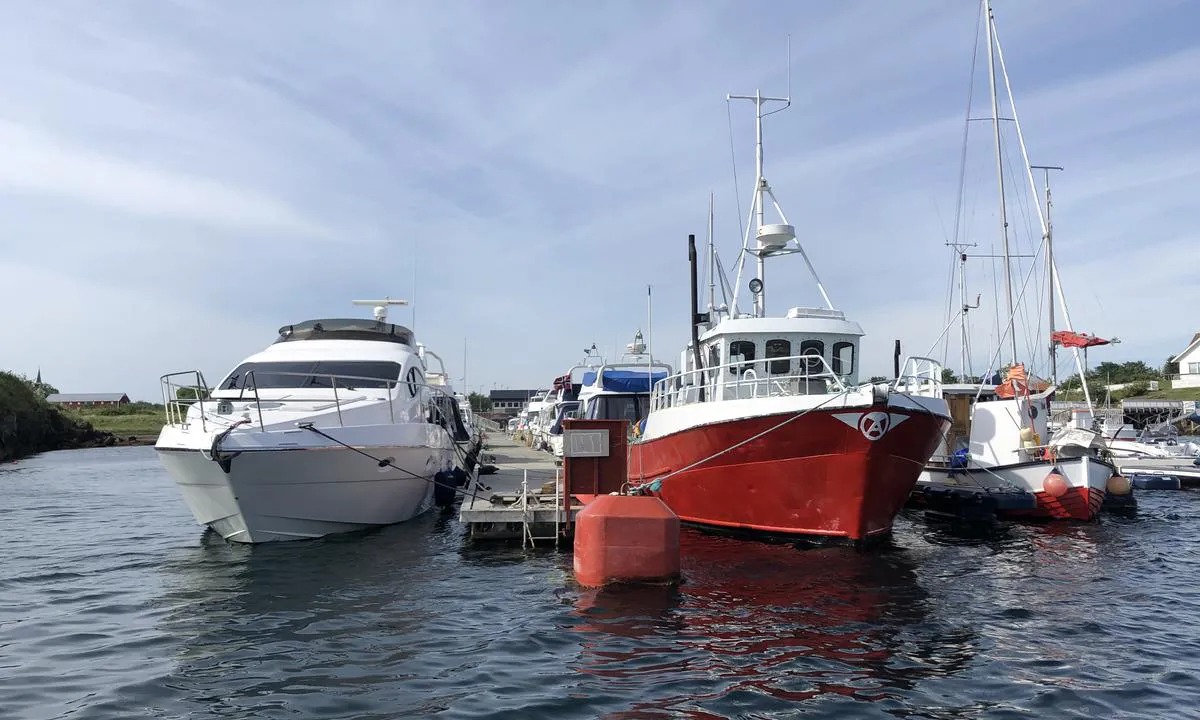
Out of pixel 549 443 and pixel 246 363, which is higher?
pixel 246 363

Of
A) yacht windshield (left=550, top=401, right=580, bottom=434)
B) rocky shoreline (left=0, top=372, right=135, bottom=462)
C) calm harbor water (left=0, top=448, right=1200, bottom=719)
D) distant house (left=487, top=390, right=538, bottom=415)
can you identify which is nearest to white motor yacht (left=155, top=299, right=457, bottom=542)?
calm harbor water (left=0, top=448, right=1200, bottom=719)

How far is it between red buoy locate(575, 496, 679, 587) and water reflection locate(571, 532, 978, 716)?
213mm

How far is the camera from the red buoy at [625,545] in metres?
9.56

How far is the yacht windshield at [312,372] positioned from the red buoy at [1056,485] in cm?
1281

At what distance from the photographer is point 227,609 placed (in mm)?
8820

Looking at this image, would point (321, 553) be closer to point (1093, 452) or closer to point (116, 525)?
point (116, 525)

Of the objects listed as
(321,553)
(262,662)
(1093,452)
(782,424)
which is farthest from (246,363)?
(1093,452)

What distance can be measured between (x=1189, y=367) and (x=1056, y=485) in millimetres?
60137

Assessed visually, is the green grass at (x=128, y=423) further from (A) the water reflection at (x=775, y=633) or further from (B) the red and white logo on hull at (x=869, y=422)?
(B) the red and white logo on hull at (x=869, y=422)

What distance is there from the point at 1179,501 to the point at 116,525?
24.5 meters

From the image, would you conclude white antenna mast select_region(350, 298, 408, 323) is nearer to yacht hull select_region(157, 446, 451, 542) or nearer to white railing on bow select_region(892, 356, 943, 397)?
yacht hull select_region(157, 446, 451, 542)

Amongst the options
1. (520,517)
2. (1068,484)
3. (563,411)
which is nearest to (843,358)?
(1068,484)

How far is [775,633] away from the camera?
8.02 m

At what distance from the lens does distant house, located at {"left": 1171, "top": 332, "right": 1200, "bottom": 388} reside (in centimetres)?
6147
